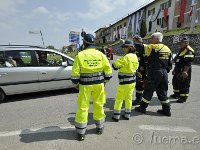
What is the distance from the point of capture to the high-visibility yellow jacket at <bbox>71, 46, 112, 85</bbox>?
3641mm

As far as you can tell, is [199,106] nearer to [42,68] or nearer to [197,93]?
[197,93]

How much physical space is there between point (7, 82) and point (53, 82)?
138 centimetres

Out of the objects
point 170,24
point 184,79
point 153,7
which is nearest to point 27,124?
point 184,79

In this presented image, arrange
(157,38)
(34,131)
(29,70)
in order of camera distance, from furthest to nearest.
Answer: (29,70) → (157,38) → (34,131)

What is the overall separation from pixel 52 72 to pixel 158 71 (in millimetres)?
3441

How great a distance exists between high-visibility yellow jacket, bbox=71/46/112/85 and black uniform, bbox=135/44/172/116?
154 centimetres

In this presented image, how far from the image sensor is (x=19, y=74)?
20.6ft

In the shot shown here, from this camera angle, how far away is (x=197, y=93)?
732 cm

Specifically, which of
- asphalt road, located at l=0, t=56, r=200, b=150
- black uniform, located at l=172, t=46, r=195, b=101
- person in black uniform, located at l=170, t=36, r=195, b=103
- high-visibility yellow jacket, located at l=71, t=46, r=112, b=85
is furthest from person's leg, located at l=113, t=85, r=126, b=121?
black uniform, located at l=172, t=46, r=195, b=101

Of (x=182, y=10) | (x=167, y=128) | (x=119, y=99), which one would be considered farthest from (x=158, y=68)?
(x=182, y=10)

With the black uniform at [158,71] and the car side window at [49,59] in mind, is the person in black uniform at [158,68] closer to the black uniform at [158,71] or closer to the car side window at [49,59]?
the black uniform at [158,71]

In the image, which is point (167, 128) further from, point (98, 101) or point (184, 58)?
point (184, 58)

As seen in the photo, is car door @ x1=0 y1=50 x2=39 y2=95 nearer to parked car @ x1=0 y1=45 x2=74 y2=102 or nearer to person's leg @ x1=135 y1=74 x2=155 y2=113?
parked car @ x1=0 y1=45 x2=74 y2=102

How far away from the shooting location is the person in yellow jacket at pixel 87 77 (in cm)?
366
